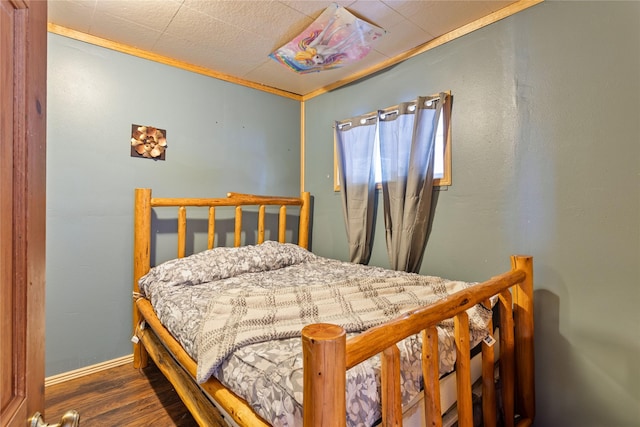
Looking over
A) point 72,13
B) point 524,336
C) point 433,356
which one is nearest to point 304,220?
point 524,336

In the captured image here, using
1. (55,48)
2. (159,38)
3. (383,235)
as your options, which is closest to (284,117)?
(159,38)

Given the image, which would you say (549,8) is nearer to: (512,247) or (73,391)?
(512,247)

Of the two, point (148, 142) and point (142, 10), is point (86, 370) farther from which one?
point (142, 10)

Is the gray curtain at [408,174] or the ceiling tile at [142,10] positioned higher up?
the ceiling tile at [142,10]

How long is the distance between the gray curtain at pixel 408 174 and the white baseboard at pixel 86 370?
2.01 meters

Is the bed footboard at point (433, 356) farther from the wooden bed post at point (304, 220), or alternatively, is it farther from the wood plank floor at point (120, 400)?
the wooden bed post at point (304, 220)

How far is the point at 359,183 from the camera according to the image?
2.43 meters

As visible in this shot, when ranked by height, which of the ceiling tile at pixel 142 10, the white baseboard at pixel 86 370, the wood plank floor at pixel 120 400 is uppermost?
the ceiling tile at pixel 142 10

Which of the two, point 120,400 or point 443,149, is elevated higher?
point 443,149

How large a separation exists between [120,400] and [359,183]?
206cm

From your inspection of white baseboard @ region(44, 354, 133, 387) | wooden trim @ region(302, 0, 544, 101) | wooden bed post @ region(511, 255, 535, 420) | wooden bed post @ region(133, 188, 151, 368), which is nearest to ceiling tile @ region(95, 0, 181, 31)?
wooden bed post @ region(133, 188, 151, 368)

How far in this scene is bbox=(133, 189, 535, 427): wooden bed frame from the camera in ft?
2.09

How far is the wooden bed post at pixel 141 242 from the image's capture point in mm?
2025

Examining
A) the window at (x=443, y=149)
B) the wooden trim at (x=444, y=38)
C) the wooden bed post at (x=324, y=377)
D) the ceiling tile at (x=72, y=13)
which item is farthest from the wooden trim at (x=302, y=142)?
the wooden bed post at (x=324, y=377)
